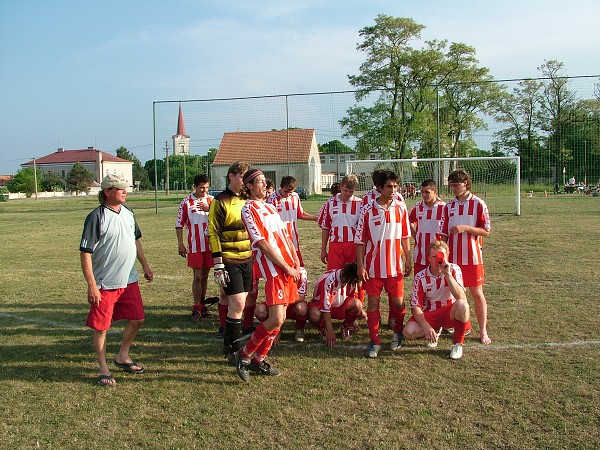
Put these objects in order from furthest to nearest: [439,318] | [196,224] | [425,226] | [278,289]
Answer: [196,224] < [425,226] < [439,318] < [278,289]

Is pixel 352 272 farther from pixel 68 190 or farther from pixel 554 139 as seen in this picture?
pixel 68 190

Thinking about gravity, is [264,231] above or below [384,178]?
below

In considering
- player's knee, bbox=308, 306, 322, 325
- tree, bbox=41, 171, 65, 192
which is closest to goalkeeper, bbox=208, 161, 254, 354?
player's knee, bbox=308, 306, 322, 325

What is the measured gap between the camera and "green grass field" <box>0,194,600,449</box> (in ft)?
12.0

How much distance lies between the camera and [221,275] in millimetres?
4777

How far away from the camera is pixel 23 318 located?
269 inches

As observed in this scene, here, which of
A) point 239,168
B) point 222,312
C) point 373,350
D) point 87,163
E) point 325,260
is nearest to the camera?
point 239,168

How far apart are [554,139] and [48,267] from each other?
21.4 meters

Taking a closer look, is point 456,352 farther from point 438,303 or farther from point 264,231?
point 264,231

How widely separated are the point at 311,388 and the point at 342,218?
8.36 feet

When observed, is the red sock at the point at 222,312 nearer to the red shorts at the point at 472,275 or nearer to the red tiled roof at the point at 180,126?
the red shorts at the point at 472,275

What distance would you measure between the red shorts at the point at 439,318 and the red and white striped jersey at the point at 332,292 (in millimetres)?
865

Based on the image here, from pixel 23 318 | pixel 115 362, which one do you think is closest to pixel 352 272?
pixel 115 362

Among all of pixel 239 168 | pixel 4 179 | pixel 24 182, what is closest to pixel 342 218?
pixel 239 168
